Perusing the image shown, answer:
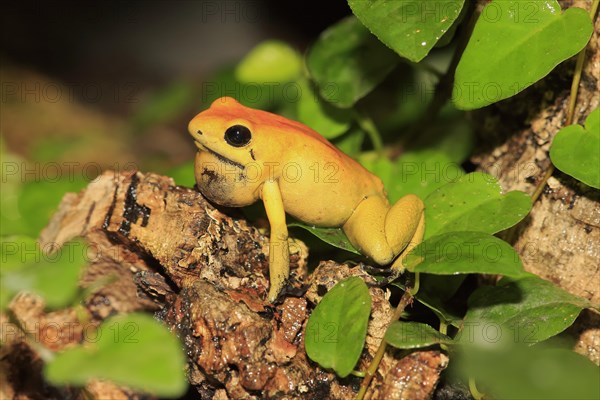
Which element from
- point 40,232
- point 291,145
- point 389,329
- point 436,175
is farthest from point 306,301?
point 40,232

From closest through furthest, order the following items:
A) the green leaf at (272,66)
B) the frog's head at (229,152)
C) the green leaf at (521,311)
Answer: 1. the green leaf at (521,311)
2. the frog's head at (229,152)
3. the green leaf at (272,66)

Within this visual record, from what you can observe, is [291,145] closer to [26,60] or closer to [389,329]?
[389,329]

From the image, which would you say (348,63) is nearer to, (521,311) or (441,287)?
(441,287)

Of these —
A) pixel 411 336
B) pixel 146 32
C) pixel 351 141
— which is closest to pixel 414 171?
pixel 351 141

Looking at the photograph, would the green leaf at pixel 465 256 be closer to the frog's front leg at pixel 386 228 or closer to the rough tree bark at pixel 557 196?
the frog's front leg at pixel 386 228

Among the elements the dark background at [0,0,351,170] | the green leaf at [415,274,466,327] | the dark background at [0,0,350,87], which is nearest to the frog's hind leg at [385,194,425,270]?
the green leaf at [415,274,466,327]

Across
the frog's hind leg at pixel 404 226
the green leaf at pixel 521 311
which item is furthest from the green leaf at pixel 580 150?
the frog's hind leg at pixel 404 226
